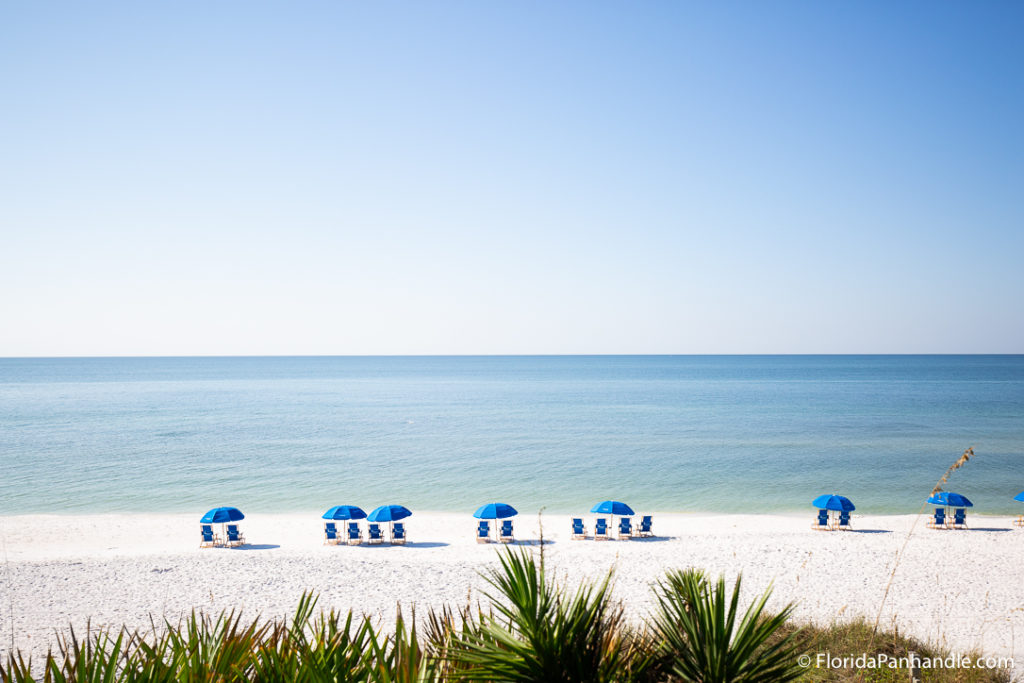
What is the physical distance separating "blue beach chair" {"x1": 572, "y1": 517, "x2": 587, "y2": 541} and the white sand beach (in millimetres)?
379

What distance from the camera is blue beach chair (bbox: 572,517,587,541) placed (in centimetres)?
1808

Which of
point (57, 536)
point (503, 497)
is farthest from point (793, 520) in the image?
point (57, 536)

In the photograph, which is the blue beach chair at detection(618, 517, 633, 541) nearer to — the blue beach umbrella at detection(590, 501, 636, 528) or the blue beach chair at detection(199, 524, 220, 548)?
the blue beach umbrella at detection(590, 501, 636, 528)

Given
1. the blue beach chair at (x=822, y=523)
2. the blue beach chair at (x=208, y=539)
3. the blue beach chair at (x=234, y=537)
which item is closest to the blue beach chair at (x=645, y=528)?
the blue beach chair at (x=822, y=523)

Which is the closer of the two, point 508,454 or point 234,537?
point 234,537

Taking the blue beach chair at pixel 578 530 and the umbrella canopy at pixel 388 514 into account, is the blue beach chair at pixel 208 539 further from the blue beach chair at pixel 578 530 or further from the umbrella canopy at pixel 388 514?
the blue beach chair at pixel 578 530

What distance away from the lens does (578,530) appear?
59.4ft

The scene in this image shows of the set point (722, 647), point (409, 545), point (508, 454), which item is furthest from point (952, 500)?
point (722, 647)

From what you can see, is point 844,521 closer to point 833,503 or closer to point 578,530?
point 833,503

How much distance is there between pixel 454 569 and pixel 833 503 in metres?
11.9

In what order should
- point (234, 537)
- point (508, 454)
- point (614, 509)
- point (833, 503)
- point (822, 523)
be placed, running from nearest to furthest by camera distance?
point (234, 537) < point (614, 509) < point (833, 503) < point (822, 523) < point (508, 454)

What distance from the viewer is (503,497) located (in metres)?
24.5

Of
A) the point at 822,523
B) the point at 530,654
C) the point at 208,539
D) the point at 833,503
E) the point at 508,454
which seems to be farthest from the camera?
the point at 508,454

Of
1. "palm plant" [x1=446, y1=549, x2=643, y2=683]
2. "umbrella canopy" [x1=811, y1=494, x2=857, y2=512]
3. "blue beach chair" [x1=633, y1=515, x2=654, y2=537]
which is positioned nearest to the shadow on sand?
"blue beach chair" [x1=633, y1=515, x2=654, y2=537]
